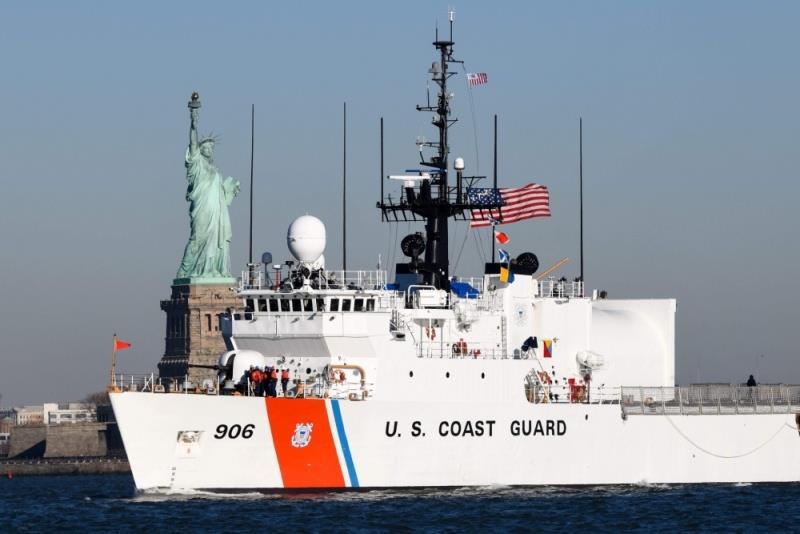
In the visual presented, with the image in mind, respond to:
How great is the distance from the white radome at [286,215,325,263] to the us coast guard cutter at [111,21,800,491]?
5cm

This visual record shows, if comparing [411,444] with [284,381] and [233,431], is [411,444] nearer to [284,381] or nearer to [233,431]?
[284,381]

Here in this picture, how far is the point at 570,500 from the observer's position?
184 ft

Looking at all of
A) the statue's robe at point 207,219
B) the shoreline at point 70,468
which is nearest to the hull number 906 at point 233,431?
the shoreline at point 70,468

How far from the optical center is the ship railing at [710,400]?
61.9 m

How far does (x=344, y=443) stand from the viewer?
178 feet

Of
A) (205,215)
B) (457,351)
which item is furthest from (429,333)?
(205,215)

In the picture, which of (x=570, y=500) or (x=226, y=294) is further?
(x=226, y=294)

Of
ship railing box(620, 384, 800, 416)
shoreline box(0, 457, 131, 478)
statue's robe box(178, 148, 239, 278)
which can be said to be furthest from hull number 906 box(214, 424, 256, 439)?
statue's robe box(178, 148, 239, 278)

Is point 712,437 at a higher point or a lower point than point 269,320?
lower

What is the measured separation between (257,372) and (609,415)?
42.1 ft

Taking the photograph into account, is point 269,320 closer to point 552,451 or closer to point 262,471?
point 262,471

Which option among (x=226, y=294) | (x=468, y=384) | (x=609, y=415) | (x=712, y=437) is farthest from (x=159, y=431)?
(x=226, y=294)

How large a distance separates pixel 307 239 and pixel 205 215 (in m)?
79.7

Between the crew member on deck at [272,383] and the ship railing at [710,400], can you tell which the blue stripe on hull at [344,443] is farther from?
the ship railing at [710,400]
